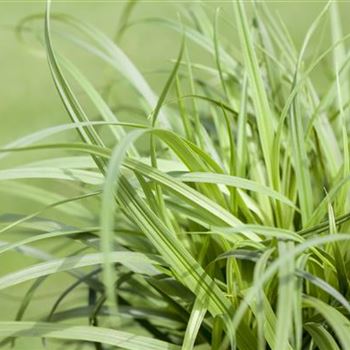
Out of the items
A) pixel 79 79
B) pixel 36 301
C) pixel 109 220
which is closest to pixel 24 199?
pixel 36 301

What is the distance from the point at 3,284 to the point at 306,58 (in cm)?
91

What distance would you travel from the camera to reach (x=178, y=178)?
0.76 m

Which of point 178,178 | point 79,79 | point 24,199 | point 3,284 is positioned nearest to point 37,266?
→ point 3,284

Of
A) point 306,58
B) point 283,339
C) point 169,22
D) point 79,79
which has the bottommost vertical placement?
point 283,339

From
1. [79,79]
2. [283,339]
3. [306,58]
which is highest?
[306,58]

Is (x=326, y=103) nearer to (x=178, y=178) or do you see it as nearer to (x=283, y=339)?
(x=178, y=178)

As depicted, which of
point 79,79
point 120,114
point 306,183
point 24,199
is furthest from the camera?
point 120,114

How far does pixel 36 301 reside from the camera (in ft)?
3.76

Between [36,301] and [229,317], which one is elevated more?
[36,301]

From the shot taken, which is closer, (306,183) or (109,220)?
(109,220)

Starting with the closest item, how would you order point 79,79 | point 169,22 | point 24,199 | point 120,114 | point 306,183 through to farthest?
point 306,183
point 79,79
point 169,22
point 24,199
point 120,114

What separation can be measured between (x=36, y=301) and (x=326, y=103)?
54cm

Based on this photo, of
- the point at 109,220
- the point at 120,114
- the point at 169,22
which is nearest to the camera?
the point at 109,220

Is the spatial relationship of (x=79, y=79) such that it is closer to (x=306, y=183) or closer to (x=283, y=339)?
(x=306, y=183)
